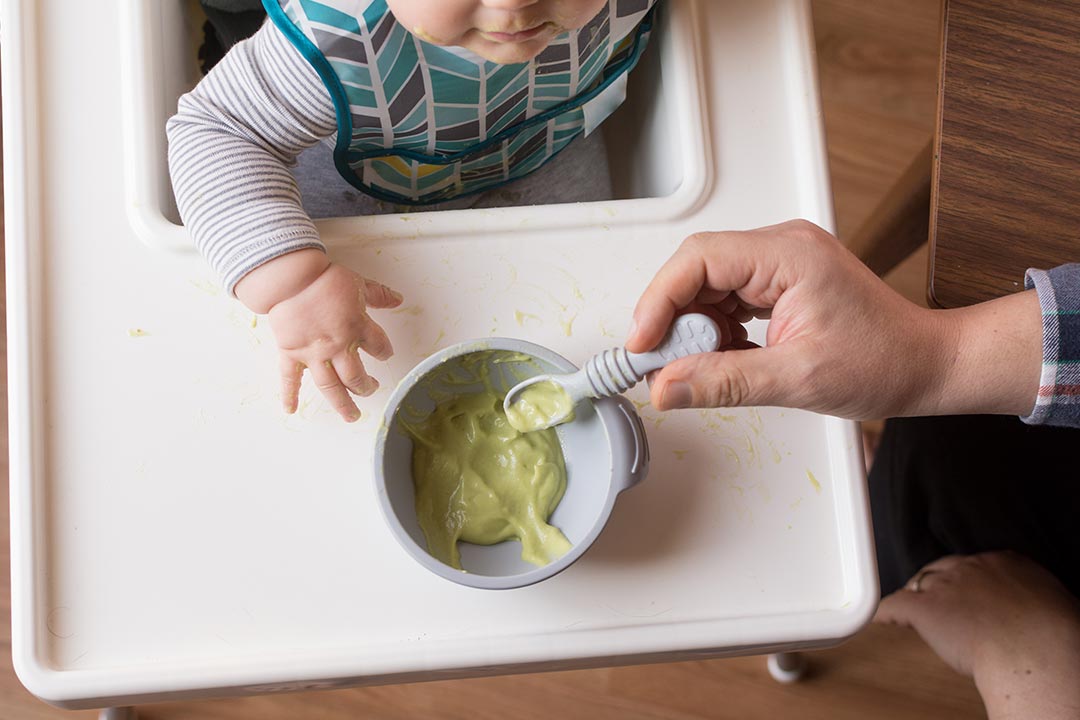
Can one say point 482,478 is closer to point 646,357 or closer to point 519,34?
point 646,357

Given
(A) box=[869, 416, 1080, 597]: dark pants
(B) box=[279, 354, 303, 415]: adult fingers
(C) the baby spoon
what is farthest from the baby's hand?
(A) box=[869, 416, 1080, 597]: dark pants

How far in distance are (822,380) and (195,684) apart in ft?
1.32

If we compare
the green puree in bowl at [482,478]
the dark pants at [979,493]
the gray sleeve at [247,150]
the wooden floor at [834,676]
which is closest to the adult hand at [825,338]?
the green puree in bowl at [482,478]

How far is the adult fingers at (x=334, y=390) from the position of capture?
57cm

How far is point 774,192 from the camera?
64cm

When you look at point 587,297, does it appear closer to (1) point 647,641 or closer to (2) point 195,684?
(1) point 647,641

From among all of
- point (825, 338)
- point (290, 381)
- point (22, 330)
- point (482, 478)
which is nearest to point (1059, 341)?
point (825, 338)

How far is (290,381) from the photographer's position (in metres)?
0.58

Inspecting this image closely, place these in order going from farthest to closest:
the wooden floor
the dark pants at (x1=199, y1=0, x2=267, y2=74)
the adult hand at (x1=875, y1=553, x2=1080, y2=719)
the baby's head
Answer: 1. the wooden floor
2. the adult hand at (x1=875, y1=553, x2=1080, y2=719)
3. the dark pants at (x1=199, y1=0, x2=267, y2=74)
4. the baby's head

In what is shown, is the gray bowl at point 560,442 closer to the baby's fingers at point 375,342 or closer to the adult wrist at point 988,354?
the baby's fingers at point 375,342

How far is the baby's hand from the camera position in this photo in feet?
1.88

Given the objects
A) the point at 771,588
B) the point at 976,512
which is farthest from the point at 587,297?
the point at 976,512

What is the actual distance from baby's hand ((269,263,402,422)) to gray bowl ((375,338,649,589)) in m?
0.04

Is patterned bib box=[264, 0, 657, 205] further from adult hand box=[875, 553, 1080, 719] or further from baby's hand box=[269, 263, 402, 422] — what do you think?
adult hand box=[875, 553, 1080, 719]
